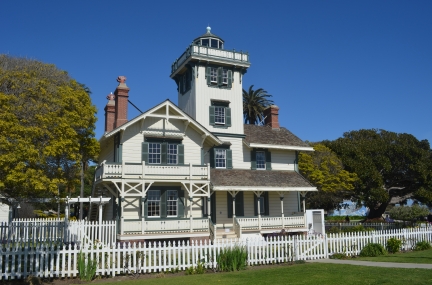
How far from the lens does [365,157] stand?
127 feet

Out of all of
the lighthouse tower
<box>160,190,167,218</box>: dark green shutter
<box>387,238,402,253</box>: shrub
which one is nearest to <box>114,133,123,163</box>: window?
<box>160,190,167,218</box>: dark green shutter

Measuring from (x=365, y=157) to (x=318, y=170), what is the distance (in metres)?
7.23

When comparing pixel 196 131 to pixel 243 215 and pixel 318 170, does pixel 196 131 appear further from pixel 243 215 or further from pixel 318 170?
pixel 318 170

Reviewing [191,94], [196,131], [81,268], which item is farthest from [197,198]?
[81,268]

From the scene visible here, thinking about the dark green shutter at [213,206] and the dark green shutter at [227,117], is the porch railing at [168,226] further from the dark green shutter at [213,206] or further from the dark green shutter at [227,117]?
the dark green shutter at [227,117]

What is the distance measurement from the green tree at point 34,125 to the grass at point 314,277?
6.02m

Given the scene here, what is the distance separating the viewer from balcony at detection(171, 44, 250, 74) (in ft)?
91.0

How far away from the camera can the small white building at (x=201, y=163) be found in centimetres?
2264

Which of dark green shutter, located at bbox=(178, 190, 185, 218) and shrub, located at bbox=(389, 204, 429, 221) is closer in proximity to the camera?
dark green shutter, located at bbox=(178, 190, 185, 218)

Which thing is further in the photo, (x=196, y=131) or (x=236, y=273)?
(x=196, y=131)

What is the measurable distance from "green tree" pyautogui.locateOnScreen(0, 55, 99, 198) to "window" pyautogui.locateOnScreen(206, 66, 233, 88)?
11.8 meters

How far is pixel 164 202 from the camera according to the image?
23.7 meters

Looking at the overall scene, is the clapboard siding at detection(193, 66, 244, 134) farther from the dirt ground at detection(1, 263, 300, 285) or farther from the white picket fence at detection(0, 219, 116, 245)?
the dirt ground at detection(1, 263, 300, 285)

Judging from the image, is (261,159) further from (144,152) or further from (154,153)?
(144,152)
